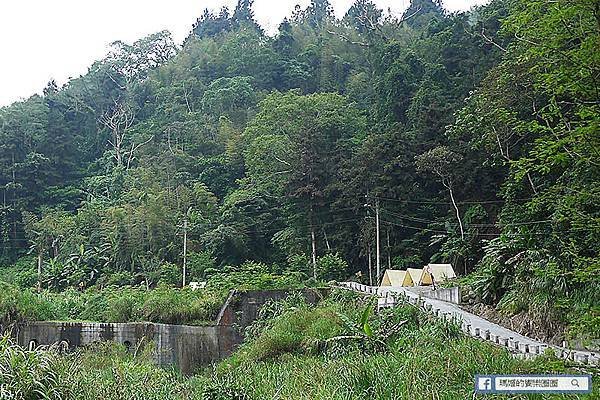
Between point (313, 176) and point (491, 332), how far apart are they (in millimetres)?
19702

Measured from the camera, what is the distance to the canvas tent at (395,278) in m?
28.2

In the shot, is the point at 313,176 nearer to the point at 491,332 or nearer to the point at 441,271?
the point at 441,271

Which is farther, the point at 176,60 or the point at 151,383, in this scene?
the point at 176,60

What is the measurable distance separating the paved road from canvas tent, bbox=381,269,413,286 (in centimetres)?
628

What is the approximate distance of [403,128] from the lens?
3319 cm

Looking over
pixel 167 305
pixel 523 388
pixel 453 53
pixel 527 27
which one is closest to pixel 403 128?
pixel 453 53

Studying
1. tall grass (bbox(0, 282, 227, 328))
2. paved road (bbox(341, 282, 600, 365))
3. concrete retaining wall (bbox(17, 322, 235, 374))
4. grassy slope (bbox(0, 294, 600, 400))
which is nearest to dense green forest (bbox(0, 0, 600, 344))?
paved road (bbox(341, 282, 600, 365))

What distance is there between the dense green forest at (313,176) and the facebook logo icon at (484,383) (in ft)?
29.1

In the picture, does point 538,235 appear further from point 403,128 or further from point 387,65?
point 387,65

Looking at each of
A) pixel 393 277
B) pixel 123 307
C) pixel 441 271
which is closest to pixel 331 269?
pixel 393 277

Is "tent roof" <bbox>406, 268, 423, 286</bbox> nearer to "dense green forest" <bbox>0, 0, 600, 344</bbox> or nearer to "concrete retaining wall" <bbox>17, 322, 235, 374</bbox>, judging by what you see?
"dense green forest" <bbox>0, 0, 600, 344</bbox>

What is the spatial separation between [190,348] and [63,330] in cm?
379

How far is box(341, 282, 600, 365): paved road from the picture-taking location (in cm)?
949

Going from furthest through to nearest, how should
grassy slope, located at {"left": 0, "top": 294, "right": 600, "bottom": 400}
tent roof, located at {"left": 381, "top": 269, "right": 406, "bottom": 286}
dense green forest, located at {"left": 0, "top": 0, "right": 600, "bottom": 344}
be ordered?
tent roof, located at {"left": 381, "top": 269, "right": 406, "bottom": 286} → dense green forest, located at {"left": 0, "top": 0, "right": 600, "bottom": 344} → grassy slope, located at {"left": 0, "top": 294, "right": 600, "bottom": 400}
